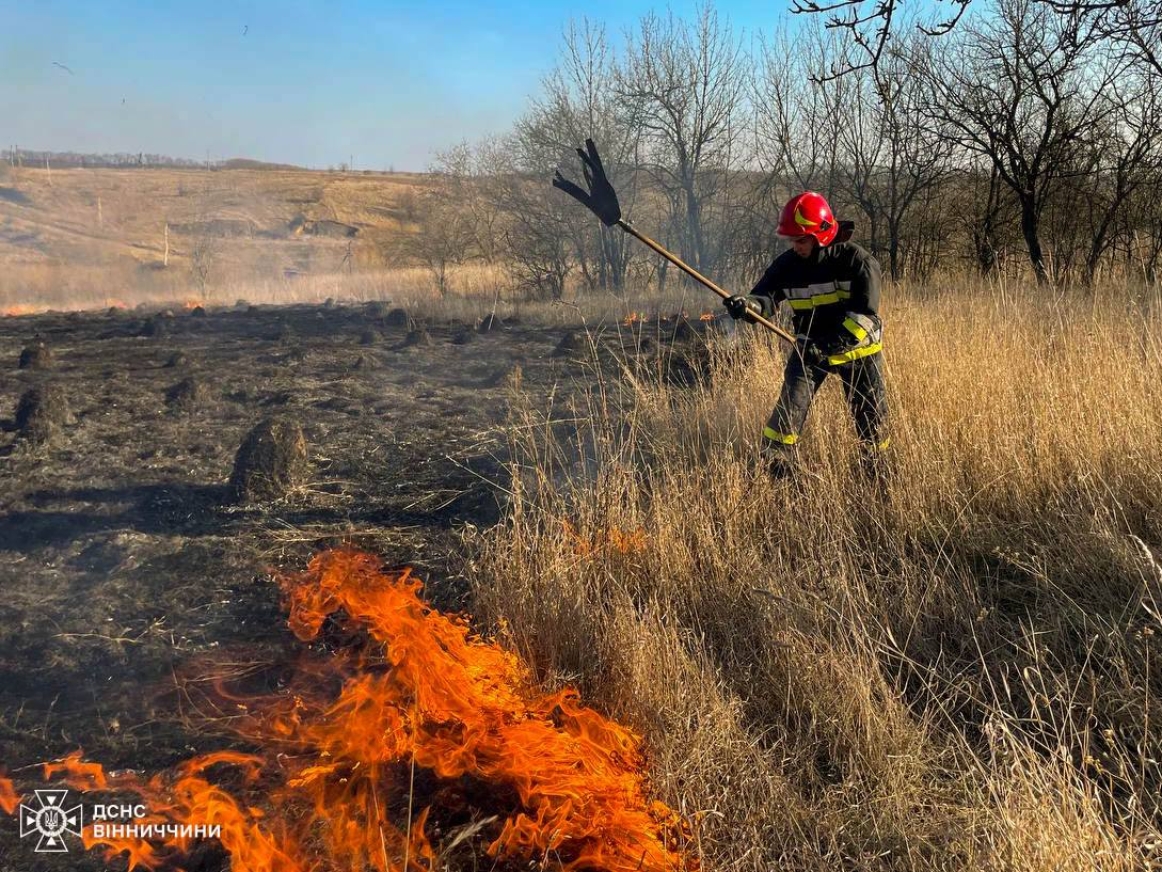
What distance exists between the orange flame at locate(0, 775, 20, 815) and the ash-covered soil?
29 millimetres

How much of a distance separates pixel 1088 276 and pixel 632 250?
37.7 ft

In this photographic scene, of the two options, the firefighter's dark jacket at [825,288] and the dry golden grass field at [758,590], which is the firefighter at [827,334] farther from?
the dry golden grass field at [758,590]

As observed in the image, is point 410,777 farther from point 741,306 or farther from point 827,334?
point 827,334

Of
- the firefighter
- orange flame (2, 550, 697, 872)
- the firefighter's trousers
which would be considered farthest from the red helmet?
orange flame (2, 550, 697, 872)

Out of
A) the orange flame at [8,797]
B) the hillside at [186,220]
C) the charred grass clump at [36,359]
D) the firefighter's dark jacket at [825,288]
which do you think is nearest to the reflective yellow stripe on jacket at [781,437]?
the firefighter's dark jacket at [825,288]

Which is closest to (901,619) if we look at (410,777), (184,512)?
(410,777)

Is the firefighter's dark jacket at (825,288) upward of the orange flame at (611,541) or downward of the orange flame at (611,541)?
upward

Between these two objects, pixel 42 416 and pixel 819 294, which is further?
pixel 42 416

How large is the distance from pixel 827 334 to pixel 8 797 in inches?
172

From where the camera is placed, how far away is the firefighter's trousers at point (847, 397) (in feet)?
13.4

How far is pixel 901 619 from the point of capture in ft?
10.0

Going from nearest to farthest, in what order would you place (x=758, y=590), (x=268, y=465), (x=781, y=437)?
(x=758, y=590) < (x=781, y=437) < (x=268, y=465)

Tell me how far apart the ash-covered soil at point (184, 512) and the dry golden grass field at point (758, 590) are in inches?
0.9

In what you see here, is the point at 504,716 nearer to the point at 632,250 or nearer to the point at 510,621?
the point at 510,621
